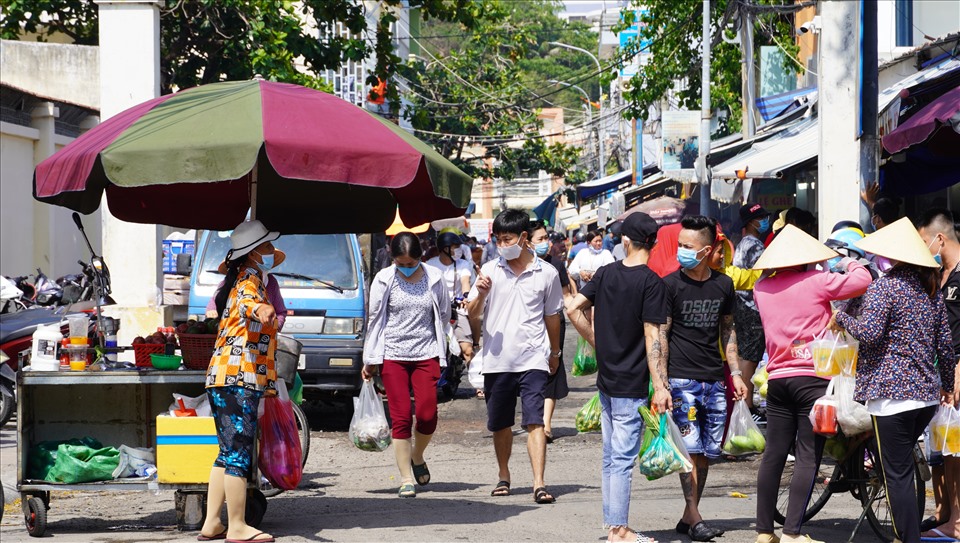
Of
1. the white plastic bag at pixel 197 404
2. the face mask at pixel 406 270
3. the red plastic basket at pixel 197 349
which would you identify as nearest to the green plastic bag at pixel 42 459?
the white plastic bag at pixel 197 404

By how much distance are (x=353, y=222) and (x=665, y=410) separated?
3357 millimetres

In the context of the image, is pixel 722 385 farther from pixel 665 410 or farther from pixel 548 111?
pixel 548 111

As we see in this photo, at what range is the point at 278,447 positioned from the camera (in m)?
7.15

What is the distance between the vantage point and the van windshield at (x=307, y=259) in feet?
42.9

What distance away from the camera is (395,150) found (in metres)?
6.88

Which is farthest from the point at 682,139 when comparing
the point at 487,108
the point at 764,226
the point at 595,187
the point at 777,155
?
the point at 487,108

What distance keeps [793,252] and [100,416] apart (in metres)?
4.66

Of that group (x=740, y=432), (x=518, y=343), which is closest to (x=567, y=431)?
(x=518, y=343)

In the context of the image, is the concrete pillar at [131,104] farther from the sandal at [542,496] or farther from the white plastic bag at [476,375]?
the sandal at [542,496]

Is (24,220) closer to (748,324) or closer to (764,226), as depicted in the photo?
(764,226)

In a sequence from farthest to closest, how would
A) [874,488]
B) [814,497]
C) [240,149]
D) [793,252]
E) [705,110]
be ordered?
[705,110] → [814,497] → [874,488] → [793,252] → [240,149]

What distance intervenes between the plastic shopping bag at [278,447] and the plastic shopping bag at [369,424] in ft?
4.58

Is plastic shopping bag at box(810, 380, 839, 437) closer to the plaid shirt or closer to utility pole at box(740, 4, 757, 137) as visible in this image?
the plaid shirt

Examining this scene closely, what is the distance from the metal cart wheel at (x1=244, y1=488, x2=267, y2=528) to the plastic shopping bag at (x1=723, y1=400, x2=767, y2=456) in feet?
9.48
